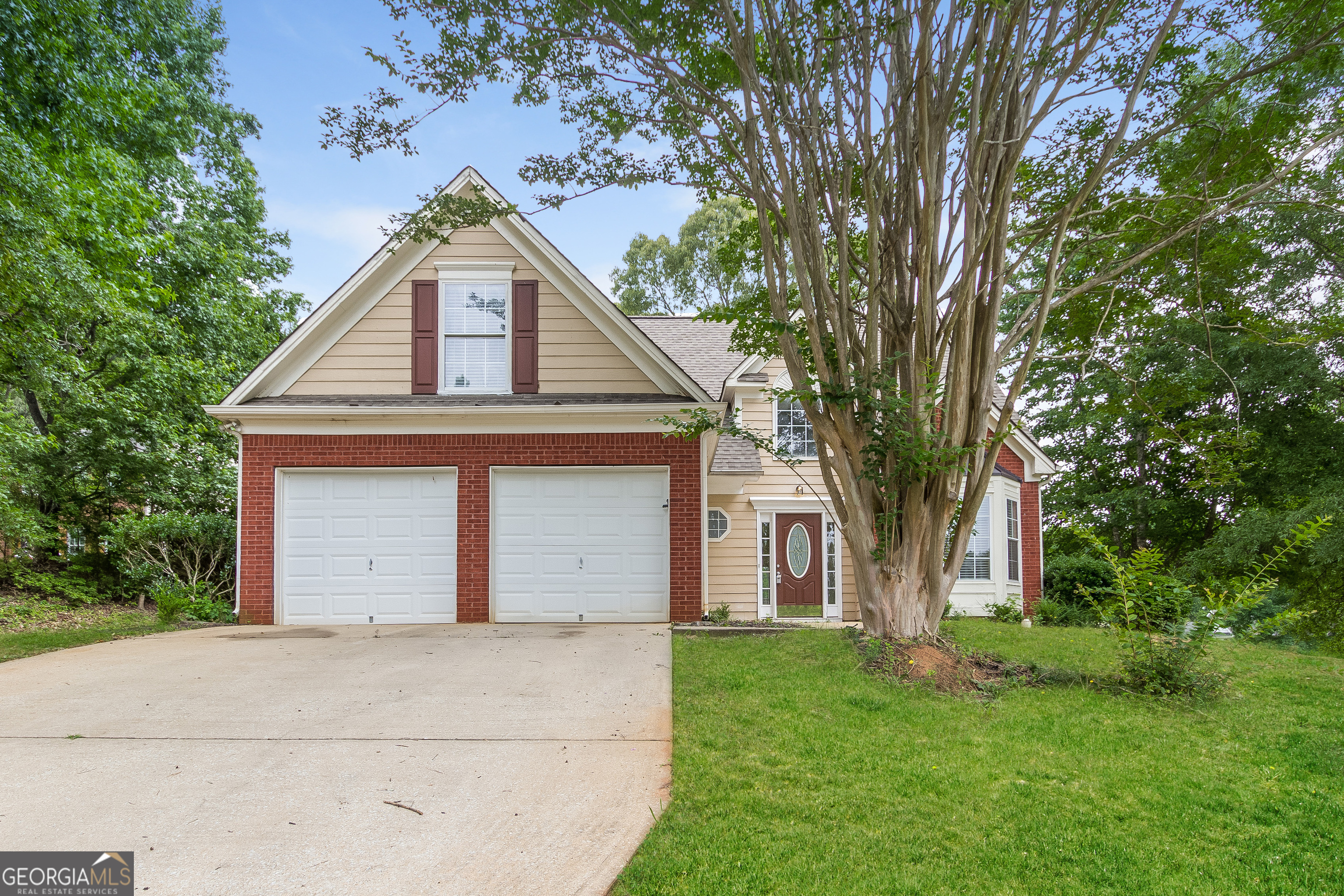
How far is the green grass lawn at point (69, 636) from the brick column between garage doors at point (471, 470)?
3.78ft

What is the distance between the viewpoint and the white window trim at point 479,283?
1044cm

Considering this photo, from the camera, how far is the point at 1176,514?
19.3 metres

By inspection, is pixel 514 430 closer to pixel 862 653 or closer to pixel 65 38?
pixel 862 653

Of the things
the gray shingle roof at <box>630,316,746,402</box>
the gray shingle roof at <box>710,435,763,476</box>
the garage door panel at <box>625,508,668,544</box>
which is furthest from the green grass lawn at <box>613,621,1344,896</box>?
the gray shingle roof at <box>630,316,746,402</box>

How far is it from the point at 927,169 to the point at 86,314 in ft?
36.9

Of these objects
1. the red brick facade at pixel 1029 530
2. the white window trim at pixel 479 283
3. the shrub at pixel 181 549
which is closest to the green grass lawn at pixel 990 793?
the white window trim at pixel 479 283

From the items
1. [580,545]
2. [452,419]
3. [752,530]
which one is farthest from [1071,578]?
[452,419]

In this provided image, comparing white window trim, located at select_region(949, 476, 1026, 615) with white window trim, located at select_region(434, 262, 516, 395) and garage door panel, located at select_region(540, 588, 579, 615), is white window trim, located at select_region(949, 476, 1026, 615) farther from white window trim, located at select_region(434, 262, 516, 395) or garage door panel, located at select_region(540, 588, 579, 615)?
white window trim, located at select_region(434, 262, 516, 395)

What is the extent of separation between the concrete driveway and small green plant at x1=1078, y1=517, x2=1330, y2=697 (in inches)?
151

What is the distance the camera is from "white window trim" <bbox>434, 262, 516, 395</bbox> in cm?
1044

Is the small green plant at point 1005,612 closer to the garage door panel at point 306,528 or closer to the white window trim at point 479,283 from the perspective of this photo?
the white window trim at point 479,283

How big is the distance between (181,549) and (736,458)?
9.15 metres

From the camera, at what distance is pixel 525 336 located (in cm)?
1043

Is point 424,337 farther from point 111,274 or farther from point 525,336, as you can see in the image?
point 111,274
